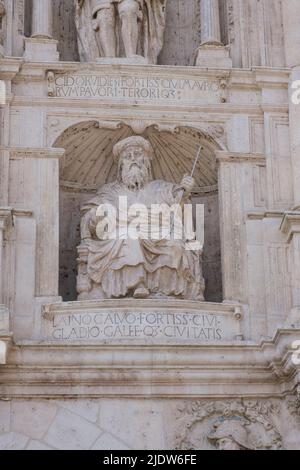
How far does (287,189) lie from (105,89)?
1958mm

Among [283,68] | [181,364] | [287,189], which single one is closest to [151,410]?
[181,364]

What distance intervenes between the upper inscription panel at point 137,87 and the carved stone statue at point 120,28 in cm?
34

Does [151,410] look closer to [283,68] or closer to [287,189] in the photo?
[287,189]

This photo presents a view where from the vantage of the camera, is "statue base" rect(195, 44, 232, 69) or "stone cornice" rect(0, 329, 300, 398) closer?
"stone cornice" rect(0, 329, 300, 398)

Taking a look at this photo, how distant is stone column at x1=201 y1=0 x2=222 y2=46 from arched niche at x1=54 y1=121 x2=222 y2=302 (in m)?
1.07

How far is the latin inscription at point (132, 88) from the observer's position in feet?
46.9

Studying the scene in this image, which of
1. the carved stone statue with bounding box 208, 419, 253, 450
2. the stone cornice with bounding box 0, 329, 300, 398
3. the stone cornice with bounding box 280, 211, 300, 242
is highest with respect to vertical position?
the stone cornice with bounding box 280, 211, 300, 242

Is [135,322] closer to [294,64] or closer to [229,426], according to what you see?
[229,426]

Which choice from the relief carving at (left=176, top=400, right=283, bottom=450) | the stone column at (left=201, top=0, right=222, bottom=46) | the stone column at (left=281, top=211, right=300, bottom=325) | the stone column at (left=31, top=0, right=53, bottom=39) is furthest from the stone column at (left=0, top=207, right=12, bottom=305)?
the stone column at (left=201, top=0, right=222, bottom=46)

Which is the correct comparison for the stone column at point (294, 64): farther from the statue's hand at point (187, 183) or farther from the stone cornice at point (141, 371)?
the stone cornice at point (141, 371)

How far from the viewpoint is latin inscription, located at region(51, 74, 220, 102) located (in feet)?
46.9

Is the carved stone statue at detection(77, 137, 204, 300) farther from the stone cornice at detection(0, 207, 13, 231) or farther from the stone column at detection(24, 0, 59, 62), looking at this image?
the stone column at detection(24, 0, 59, 62)

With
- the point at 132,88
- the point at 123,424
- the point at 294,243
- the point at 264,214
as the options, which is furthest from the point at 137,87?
the point at 123,424

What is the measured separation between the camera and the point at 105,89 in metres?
14.3
